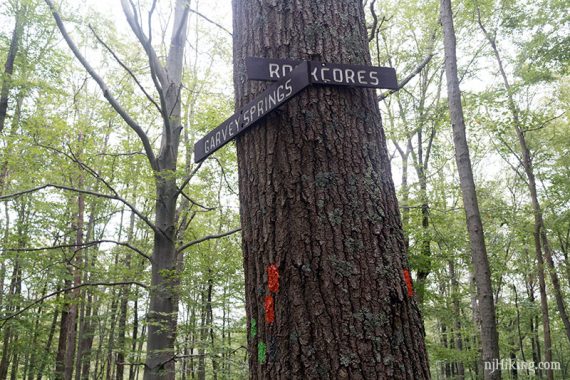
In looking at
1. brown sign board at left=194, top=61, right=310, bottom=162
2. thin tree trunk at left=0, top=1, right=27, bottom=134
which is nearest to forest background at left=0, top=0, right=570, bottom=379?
thin tree trunk at left=0, top=1, right=27, bottom=134

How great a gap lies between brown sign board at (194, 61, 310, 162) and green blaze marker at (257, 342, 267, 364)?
2.80ft

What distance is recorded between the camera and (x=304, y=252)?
1.47m

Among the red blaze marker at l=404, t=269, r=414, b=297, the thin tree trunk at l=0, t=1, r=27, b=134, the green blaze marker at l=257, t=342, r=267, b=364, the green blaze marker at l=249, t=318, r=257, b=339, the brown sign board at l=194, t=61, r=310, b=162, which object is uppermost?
the thin tree trunk at l=0, t=1, r=27, b=134

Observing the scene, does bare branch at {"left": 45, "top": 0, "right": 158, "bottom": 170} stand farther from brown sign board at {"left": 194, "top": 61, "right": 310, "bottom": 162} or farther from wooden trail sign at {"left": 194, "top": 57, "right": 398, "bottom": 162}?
wooden trail sign at {"left": 194, "top": 57, "right": 398, "bottom": 162}

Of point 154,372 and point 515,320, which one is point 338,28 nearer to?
point 154,372

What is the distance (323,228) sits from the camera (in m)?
1.48

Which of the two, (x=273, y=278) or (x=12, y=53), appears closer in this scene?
(x=273, y=278)

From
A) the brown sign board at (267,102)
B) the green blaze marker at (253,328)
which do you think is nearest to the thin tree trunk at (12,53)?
the brown sign board at (267,102)

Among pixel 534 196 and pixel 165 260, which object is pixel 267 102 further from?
pixel 534 196

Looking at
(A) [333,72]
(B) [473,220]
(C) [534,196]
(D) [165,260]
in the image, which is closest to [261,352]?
(A) [333,72]

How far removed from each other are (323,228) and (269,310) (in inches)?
13.7

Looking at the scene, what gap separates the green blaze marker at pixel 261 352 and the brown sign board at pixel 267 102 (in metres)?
0.85

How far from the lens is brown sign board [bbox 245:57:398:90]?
1.66 m

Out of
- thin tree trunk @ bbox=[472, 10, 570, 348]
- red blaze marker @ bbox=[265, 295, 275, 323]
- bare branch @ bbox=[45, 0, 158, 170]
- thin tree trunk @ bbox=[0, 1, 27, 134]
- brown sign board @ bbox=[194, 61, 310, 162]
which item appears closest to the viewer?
red blaze marker @ bbox=[265, 295, 275, 323]
